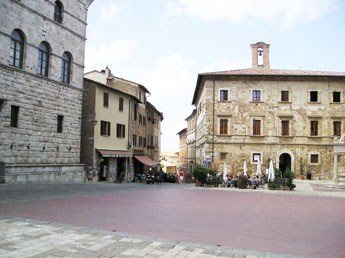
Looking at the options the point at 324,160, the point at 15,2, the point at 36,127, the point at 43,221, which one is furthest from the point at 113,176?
the point at 43,221

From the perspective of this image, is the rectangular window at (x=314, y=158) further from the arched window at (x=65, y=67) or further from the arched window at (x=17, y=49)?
the arched window at (x=17, y=49)

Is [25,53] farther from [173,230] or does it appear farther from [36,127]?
[173,230]

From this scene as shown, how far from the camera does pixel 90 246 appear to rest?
5922 millimetres

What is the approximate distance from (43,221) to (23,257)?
2.94m

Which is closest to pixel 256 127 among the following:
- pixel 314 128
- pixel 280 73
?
pixel 314 128

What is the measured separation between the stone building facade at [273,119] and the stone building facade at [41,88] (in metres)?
15.6

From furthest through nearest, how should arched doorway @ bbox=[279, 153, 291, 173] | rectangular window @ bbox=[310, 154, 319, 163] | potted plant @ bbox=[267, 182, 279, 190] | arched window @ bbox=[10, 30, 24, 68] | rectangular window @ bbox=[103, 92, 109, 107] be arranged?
arched doorway @ bbox=[279, 153, 291, 173], rectangular window @ bbox=[310, 154, 319, 163], rectangular window @ bbox=[103, 92, 109, 107], potted plant @ bbox=[267, 182, 279, 190], arched window @ bbox=[10, 30, 24, 68]

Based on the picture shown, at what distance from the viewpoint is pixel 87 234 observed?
681 cm

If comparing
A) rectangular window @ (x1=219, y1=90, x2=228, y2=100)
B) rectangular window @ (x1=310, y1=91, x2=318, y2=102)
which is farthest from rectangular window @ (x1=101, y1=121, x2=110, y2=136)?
rectangular window @ (x1=310, y1=91, x2=318, y2=102)

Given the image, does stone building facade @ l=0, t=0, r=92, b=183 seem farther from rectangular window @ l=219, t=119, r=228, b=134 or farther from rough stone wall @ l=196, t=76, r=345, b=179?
rectangular window @ l=219, t=119, r=228, b=134

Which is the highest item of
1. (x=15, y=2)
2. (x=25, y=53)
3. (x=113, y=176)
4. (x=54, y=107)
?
(x=15, y=2)

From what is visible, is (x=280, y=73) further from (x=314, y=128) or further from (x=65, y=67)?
(x=65, y=67)

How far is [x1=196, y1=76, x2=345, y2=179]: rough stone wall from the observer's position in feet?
118

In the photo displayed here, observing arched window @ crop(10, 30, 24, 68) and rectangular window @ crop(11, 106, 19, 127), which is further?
rectangular window @ crop(11, 106, 19, 127)
